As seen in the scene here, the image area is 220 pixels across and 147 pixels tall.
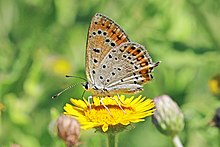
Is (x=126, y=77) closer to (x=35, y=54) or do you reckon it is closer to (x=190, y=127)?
(x=190, y=127)

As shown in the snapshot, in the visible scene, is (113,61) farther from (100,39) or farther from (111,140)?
(111,140)

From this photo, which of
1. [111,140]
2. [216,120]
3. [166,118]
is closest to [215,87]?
[216,120]

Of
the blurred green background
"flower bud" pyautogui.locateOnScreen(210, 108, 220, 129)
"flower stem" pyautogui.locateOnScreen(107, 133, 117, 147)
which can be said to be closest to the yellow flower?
"flower stem" pyautogui.locateOnScreen(107, 133, 117, 147)

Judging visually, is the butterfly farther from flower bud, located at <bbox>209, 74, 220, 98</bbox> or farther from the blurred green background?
flower bud, located at <bbox>209, 74, 220, 98</bbox>

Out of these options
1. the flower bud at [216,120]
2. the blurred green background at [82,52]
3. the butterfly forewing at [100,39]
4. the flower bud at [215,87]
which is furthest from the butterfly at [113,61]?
the flower bud at [215,87]

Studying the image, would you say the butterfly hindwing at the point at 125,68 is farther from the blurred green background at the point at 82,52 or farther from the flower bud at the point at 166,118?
the blurred green background at the point at 82,52

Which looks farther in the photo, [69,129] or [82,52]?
[82,52]
